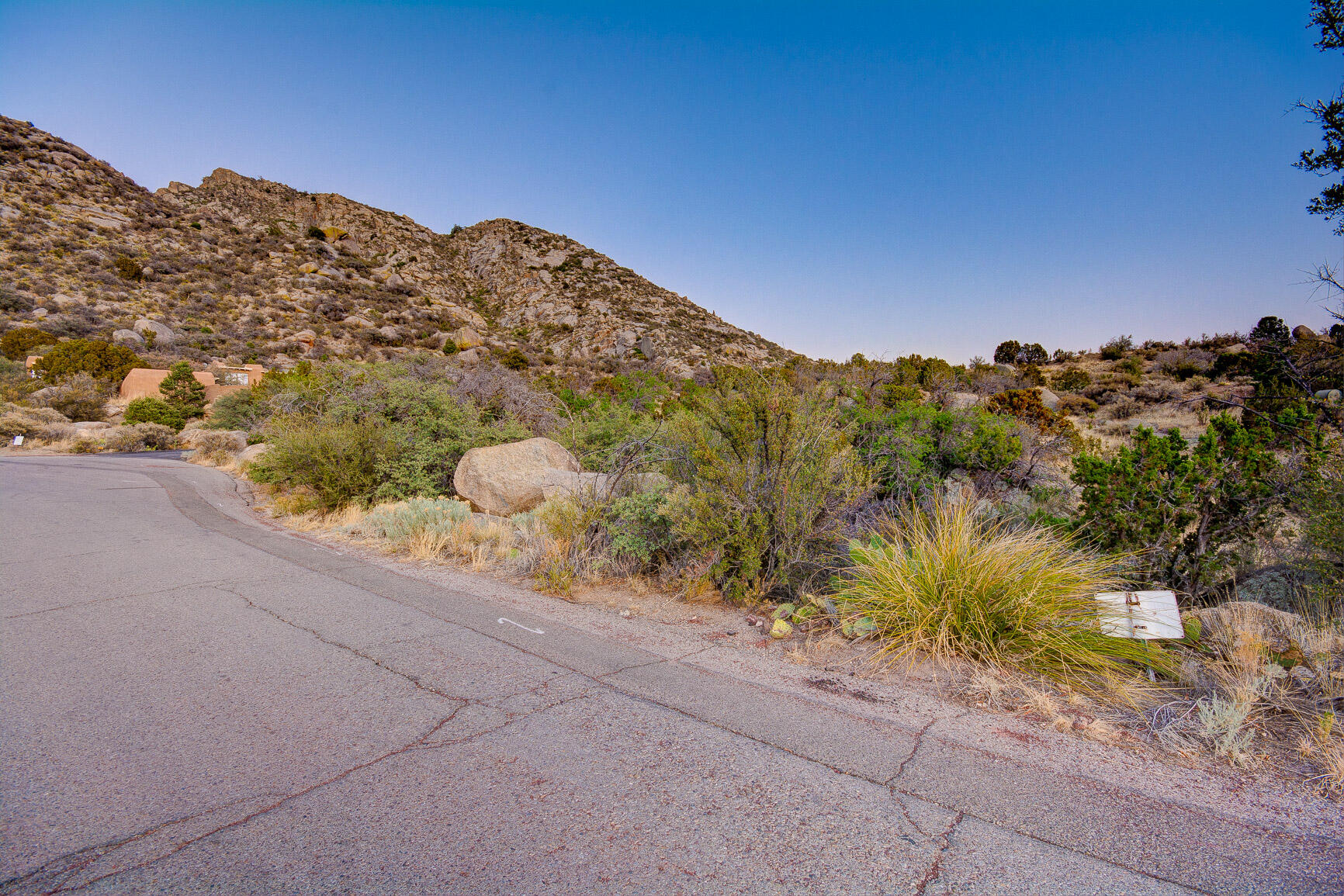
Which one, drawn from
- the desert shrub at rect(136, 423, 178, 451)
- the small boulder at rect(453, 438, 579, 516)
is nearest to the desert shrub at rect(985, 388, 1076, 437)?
the small boulder at rect(453, 438, 579, 516)

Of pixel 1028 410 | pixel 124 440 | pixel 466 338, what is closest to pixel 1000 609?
pixel 1028 410

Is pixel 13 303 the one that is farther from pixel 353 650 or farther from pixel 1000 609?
pixel 1000 609

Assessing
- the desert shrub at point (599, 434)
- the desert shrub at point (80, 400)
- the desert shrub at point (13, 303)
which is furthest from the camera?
the desert shrub at point (13, 303)

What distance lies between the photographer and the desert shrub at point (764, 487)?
18.5ft

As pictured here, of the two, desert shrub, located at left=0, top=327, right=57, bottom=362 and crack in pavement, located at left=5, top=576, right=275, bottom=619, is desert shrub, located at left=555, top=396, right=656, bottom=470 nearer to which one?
crack in pavement, located at left=5, top=576, right=275, bottom=619

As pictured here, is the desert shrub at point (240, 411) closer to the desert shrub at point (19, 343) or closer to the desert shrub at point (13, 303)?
the desert shrub at point (19, 343)

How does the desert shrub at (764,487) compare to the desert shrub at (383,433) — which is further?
the desert shrub at (383,433)

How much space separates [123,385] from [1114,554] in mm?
42499

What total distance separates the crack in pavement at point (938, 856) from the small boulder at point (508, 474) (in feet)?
26.1

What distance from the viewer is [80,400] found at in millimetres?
28859

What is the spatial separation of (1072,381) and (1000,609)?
24747mm

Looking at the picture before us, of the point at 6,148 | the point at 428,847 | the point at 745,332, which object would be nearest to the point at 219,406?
the point at 428,847

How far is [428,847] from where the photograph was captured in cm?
231

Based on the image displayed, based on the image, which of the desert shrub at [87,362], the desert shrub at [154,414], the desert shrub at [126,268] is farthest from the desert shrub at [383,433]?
the desert shrub at [126,268]
